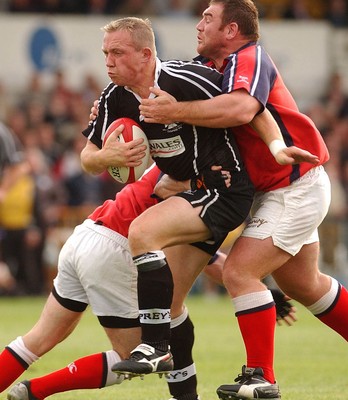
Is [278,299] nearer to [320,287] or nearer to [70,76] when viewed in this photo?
[320,287]

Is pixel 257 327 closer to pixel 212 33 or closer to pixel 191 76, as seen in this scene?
pixel 191 76

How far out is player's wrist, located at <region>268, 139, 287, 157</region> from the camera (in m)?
6.12

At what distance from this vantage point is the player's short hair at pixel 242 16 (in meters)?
6.55

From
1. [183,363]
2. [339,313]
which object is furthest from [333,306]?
[183,363]

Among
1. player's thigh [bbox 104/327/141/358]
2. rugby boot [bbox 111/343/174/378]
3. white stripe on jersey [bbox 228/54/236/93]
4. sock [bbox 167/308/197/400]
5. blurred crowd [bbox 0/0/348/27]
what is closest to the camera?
rugby boot [bbox 111/343/174/378]

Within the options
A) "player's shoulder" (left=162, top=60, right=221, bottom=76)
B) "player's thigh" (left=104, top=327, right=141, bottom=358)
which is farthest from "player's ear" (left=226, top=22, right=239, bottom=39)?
"player's thigh" (left=104, top=327, right=141, bottom=358)

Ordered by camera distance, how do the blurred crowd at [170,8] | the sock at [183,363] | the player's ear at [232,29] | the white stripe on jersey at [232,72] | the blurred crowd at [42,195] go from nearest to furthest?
the white stripe on jersey at [232,72], the player's ear at [232,29], the sock at [183,363], the blurred crowd at [42,195], the blurred crowd at [170,8]

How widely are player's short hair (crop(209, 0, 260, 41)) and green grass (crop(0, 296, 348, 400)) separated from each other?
2305 mm

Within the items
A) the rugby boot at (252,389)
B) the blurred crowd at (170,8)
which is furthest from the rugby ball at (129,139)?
the blurred crowd at (170,8)

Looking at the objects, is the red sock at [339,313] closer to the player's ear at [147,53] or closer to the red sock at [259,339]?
the red sock at [259,339]

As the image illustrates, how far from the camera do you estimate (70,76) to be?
1931 cm

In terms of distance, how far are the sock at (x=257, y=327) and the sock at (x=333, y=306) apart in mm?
643

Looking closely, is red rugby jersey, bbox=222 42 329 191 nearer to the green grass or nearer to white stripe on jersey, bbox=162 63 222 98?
white stripe on jersey, bbox=162 63 222 98

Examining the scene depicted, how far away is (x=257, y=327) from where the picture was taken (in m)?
6.38
